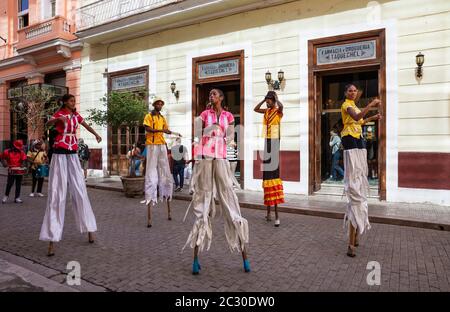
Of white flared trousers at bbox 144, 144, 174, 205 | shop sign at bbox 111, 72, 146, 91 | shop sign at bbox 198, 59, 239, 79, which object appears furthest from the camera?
shop sign at bbox 111, 72, 146, 91

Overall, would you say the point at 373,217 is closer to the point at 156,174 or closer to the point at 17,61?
the point at 156,174

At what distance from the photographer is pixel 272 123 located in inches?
256

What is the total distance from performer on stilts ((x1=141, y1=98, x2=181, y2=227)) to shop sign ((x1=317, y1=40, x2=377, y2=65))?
5.27m

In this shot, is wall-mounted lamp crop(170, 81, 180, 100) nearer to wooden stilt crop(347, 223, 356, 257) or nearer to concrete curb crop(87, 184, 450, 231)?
concrete curb crop(87, 184, 450, 231)

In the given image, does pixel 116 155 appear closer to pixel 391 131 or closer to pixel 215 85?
pixel 215 85

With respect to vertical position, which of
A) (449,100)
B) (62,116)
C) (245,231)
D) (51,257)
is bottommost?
(51,257)

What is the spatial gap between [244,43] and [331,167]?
15.1 ft

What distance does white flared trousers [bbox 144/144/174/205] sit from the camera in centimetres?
655

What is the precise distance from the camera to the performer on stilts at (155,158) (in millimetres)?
6531

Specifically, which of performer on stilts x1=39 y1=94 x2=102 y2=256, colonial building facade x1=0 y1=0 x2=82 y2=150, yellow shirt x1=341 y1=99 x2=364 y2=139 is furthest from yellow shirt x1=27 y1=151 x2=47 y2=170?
yellow shirt x1=341 y1=99 x2=364 y2=139

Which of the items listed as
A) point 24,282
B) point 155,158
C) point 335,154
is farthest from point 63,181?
point 335,154

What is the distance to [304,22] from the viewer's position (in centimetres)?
1015

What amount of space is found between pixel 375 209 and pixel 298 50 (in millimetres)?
4930

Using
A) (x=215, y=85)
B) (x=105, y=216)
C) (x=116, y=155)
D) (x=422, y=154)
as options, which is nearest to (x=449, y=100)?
(x=422, y=154)
